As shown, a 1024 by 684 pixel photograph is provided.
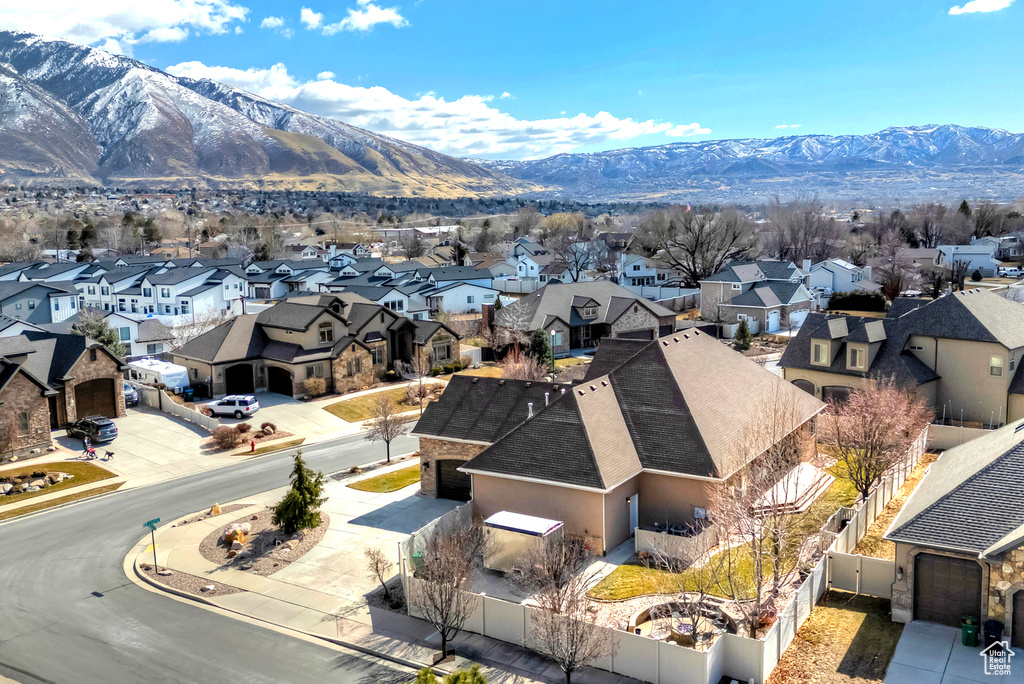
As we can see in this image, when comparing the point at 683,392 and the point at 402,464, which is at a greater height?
the point at 683,392

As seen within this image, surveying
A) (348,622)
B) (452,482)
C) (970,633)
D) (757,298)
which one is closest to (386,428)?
(452,482)

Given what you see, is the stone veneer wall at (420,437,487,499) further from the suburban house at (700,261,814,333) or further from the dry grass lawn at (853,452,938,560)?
the suburban house at (700,261,814,333)

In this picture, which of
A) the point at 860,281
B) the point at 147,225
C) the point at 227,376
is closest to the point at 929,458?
the point at 227,376

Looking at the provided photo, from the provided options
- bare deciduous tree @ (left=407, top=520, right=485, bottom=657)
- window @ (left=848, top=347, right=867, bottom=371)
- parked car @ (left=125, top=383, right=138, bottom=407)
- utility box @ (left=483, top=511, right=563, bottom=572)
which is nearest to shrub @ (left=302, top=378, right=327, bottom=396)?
parked car @ (left=125, top=383, right=138, bottom=407)

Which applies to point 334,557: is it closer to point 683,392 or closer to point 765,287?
point 683,392

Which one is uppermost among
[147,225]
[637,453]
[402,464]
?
[147,225]
